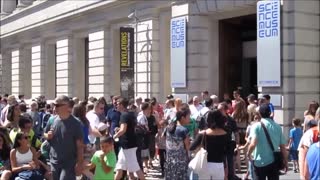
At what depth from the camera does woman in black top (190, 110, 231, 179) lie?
308 inches

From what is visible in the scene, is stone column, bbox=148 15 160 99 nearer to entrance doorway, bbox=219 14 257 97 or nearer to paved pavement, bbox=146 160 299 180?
entrance doorway, bbox=219 14 257 97

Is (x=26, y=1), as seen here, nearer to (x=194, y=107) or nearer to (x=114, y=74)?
(x=114, y=74)

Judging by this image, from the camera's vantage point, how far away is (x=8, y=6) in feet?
141

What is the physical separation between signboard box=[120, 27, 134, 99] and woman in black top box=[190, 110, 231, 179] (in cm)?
1606

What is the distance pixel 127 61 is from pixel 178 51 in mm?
3896

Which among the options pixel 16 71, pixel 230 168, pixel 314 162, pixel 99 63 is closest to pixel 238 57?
pixel 99 63

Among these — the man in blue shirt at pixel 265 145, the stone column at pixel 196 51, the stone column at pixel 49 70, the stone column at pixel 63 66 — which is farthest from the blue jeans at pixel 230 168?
the stone column at pixel 49 70

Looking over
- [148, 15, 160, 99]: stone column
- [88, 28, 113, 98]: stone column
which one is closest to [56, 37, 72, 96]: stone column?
[88, 28, 113, 98]: stone column

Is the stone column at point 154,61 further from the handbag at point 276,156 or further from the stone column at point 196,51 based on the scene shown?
the handbag at point 276,156

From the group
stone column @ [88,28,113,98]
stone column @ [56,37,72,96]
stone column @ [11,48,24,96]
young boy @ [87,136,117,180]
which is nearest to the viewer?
young boy @ [87,136,117,180]

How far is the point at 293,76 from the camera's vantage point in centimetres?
1645

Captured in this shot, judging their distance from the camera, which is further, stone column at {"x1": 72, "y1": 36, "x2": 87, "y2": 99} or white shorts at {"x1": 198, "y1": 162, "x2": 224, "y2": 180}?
stone column at {"x1": 72, "y1": 36, "x2": 87, "y2": 99}

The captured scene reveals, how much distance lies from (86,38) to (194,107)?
1602 centimetres

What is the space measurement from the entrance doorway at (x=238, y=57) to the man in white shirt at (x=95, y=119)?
934cm
